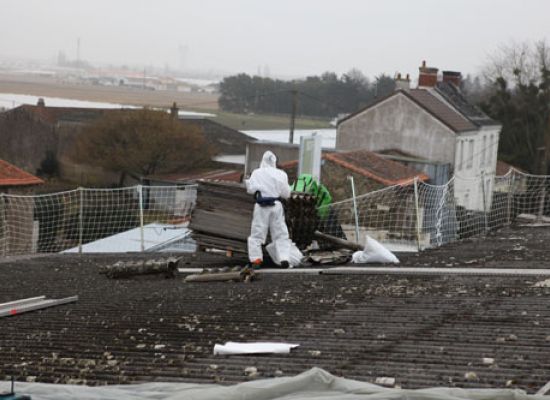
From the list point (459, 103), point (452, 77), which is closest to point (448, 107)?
point (459, 103)

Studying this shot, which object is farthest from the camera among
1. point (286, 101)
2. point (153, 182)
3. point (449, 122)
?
point (286, 101)

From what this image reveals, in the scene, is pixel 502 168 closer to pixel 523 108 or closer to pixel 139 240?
pixel 523 108

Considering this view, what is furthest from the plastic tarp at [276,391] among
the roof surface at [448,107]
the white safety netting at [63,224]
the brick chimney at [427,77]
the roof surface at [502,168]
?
the roof surface at [502,168]

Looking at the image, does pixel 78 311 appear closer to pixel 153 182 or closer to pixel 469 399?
pixel 469 399

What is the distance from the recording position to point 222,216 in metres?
11.7

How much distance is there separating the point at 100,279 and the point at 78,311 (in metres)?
2.71

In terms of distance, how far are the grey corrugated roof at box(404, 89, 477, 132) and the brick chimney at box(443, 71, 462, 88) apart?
15.0ft

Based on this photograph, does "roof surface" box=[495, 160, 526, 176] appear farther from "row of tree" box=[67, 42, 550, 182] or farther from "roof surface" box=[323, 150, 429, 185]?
"roof surface" box=[323, 150, 429, 185]

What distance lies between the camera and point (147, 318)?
7.61 metres

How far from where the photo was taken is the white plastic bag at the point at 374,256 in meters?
10.8

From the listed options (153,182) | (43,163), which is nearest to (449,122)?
(153,182)

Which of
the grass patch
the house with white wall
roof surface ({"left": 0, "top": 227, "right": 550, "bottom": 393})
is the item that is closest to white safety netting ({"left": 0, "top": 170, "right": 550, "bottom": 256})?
roof surface ({"left": 0, "top": 227, "right": 550, "bottom": 393})

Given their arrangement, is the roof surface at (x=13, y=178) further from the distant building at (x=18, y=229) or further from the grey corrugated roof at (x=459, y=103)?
the grey corrugated roof at (x=459, y=103)

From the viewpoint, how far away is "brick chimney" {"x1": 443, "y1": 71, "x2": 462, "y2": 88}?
44897 millimetres
